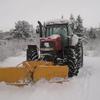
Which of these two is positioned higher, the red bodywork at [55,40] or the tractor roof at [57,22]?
the tractor roof at [57,22]

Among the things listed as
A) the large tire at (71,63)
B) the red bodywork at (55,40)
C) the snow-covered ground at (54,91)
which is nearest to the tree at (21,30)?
the red bodywork at (55,40)

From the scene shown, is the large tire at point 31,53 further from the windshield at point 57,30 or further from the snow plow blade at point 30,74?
the snow plow blade at point 30,74

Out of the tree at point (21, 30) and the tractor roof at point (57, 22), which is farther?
the tree at point (21, 30)

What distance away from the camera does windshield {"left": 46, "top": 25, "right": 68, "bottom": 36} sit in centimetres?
1204

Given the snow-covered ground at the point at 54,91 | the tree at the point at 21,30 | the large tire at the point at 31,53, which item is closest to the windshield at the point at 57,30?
the large tire at the point at 31,53

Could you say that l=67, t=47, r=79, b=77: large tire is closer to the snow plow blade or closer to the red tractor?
the red tractor

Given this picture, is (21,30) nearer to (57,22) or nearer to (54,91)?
(57,22)

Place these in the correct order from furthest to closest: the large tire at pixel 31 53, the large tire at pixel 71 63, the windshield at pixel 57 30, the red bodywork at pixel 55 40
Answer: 1. the large tire at pixel 31 53
2. the windshield at pixel 57 30
3. the red bodywork at pixel 55 40
4. the large tire at pixel 71 63

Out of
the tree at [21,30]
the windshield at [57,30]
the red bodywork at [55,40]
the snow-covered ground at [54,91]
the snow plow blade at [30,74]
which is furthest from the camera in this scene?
the tree at [21,30]

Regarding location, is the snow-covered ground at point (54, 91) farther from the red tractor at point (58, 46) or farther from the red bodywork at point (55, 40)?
the red bodywork at point (55, 40)

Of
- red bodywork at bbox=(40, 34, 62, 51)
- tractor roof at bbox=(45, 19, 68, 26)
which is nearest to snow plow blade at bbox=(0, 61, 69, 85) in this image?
red bodywork at bbox=(40, 34, 62, 51)

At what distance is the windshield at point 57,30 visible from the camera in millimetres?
12039

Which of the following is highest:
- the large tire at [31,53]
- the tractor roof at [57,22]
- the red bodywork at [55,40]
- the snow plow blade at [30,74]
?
the tractor roof at [57,22]

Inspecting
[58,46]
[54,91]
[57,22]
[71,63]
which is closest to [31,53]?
[58,46]
